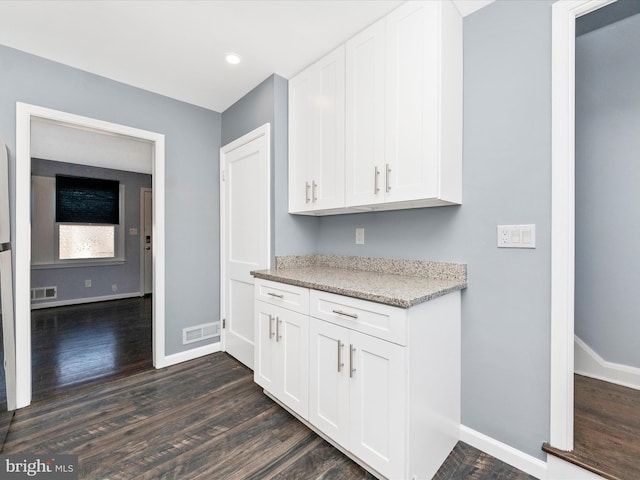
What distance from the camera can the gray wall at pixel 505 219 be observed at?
144 centimetres

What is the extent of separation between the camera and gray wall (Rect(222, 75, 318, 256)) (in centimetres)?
238

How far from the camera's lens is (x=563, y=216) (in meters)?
1.36

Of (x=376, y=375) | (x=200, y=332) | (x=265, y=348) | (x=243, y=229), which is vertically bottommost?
(x=200, y=332)

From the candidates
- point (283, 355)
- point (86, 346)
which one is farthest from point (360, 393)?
point (86, 346)

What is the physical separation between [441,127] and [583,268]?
1.60 metres

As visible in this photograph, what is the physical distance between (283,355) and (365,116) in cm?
163

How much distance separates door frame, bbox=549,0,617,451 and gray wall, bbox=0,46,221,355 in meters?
2.75

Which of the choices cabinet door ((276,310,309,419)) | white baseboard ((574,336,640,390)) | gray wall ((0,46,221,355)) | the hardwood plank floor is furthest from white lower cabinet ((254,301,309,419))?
white baseboard ((574,336,640,390))

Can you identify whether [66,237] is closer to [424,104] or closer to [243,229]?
[243,229]

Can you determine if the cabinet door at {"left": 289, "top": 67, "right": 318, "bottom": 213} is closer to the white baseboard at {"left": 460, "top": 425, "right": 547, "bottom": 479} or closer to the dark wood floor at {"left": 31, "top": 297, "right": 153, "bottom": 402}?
the white baseboard at {"left": 460, "top": 425, "right": 547, "bottom": 479}

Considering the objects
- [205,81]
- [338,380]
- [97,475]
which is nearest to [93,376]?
[97,475]

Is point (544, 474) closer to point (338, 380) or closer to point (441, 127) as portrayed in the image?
point (338, 380)

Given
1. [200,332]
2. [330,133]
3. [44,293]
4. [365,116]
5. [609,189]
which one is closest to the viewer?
[365,116]

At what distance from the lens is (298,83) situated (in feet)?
7.67
